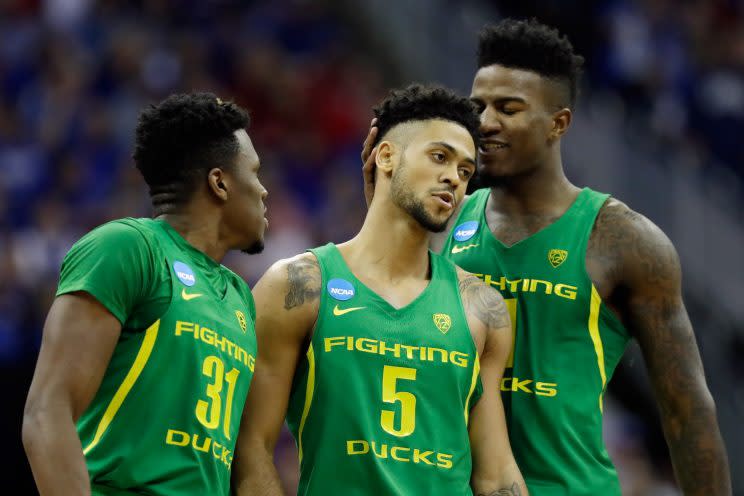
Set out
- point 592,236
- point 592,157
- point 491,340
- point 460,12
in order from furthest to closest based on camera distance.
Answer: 1. point 460,12
2. point 592,157
3. point 592,236
4. point 491,340

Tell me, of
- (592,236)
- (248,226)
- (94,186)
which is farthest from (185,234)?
(94,186)

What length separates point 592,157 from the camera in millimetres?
13336

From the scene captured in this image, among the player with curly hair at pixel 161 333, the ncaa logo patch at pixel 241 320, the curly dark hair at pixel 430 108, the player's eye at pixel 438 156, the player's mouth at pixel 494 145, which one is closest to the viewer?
the player with curly hair at pixel 161 333

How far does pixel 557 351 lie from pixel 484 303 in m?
0.50

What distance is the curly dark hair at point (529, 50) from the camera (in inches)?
250

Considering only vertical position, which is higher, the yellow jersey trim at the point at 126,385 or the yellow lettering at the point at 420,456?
the yellow jersey trim at the point at 126,385

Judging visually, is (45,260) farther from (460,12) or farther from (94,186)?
(460,12)

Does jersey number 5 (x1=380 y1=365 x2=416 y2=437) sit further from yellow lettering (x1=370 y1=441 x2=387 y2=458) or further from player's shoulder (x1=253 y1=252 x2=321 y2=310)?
player's shoulder (x1=253 y1=252 x2=321 y2=310)

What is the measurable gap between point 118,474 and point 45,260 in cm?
704

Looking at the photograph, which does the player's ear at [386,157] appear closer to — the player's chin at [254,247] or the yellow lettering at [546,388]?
the player's chin at [254,247]

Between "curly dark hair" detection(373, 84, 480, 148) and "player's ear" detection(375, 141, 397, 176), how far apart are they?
0.08 metres

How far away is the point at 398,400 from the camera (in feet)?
17.9

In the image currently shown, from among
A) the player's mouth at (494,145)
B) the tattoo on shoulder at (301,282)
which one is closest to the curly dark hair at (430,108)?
the player's mouth at (494,145)

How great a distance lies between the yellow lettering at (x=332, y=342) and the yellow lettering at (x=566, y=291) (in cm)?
114
